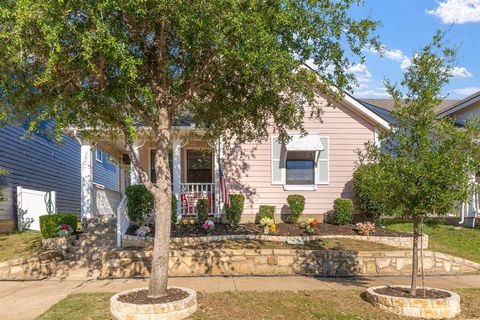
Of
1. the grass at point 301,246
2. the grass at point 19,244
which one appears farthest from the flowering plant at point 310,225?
the grass at point 19,244

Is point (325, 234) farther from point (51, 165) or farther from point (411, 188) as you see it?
point (51, 165)

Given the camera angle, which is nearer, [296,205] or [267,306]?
[267,306]

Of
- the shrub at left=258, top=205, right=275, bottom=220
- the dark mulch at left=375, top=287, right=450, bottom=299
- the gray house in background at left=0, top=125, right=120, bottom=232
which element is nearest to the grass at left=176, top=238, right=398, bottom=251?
the shrub at left=258, top=205, right=275, bottom=220

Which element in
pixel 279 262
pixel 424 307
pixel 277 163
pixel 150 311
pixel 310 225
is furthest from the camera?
pixel 277 163

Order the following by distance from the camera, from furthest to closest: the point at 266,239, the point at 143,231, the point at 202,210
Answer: the point at 202,210
the point at 266,239
the point at 143,231

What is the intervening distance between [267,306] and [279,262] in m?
2.82

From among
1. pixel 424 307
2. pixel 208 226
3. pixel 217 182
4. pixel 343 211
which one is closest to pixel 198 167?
pixel 217 182

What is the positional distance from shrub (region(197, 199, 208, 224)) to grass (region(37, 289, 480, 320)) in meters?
4.90

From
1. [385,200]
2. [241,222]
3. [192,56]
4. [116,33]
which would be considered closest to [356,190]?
[241,222]

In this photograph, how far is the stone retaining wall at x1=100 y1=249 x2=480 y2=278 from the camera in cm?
897

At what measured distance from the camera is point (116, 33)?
18.3 ft

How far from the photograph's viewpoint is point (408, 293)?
21.8 feet

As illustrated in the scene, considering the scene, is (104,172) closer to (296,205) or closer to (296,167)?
(296,167)

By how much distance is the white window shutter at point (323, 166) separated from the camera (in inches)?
506
